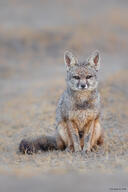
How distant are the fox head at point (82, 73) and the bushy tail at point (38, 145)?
1.27 metres

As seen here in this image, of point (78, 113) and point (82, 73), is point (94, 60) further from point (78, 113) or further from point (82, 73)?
point (78, 113)

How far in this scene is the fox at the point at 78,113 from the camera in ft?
31.5

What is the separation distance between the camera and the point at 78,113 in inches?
380

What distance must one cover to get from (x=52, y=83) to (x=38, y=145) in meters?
9.71

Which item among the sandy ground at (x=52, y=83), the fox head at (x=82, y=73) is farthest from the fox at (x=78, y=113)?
the sandy ground at (x=52, y=83)

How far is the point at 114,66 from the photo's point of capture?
84.9ft

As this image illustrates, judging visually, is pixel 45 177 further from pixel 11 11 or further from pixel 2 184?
pixel 11 11

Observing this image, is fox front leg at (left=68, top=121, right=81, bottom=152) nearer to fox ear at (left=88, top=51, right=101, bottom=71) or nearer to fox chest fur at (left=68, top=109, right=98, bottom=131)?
fox chest fur at (left=68, top=109, right=98, bottom=131)

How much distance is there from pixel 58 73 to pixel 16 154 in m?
14.7

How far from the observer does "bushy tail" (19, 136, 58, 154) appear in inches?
385

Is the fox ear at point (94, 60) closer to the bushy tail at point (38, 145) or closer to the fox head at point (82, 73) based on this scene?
the fox head at point (82, 73)

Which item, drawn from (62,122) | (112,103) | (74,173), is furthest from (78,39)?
(74,173)

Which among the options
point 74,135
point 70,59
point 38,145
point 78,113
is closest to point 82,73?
point 70,59

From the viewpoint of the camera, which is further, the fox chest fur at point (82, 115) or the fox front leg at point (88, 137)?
→ the fox front leg at point (88, 137)
